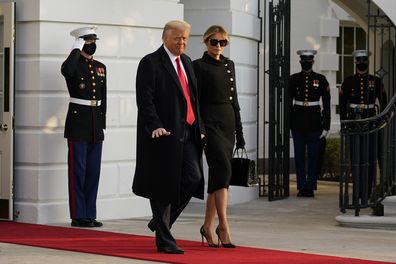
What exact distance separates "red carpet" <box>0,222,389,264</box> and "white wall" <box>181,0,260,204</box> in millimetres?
3687

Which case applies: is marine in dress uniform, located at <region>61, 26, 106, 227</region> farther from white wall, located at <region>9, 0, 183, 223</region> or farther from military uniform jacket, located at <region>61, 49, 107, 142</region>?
white wall, located at <region>9, 0, 183, 223</region>

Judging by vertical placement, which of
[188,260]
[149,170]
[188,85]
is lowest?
[188,260]

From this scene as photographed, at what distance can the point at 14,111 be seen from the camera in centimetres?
1290

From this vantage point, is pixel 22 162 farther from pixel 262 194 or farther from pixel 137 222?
pixel 262 194

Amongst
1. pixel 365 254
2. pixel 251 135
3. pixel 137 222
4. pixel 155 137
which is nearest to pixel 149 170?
pixel 155 137

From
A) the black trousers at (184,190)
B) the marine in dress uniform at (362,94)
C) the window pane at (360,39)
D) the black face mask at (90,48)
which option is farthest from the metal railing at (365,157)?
the window pane at (360,39)

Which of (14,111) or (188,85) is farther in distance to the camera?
(14,111)

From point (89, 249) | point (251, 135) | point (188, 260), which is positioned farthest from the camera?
point (251, 135)

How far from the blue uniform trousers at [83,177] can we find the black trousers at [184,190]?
2280 millimetres

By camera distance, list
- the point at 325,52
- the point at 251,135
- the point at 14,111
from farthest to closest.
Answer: the point at 325,52
the point at 251,135
the point at 14,111

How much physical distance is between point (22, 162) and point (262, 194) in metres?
4.58

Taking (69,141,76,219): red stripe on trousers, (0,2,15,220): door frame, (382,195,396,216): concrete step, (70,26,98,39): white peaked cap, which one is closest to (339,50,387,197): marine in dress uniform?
(382,195,396,216): concrete step

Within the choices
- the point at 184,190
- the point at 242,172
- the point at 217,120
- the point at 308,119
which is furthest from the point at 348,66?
the point at 184,190

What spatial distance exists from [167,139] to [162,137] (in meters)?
0.04
